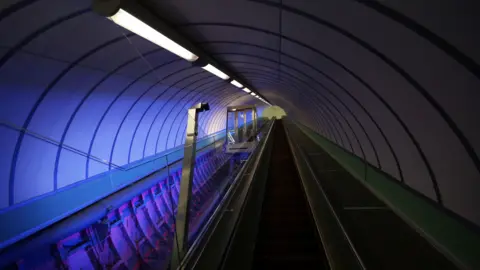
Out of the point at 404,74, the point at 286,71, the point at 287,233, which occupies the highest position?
the point at 286,71

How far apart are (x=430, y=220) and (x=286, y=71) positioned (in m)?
7.29

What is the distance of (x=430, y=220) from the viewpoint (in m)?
3.26

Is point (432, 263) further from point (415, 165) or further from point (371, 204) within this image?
point (415, 165)

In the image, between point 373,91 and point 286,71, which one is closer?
point 373,91

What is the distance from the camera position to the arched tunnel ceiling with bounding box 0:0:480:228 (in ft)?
10.6

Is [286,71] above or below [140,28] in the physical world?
above

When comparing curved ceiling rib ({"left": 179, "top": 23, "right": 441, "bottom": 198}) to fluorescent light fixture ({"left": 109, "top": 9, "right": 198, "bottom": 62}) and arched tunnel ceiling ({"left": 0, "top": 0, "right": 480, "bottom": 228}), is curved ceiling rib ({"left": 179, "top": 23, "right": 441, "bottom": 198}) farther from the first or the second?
fluorescent light fixture ({"left": 109, "top": 9, "right": 198, "bottom": 62})

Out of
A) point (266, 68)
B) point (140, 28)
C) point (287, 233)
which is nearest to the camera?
point (287, 233)

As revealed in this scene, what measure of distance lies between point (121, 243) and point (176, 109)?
7795 millimetres

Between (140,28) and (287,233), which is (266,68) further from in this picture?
(287,233)

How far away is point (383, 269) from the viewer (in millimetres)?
2363

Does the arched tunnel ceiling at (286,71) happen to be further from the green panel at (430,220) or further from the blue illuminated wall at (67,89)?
the green panel at (430,220)

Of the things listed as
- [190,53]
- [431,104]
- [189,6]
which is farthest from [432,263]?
[190,53]

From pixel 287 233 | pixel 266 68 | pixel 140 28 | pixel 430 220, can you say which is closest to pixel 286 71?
pixel 266 68
